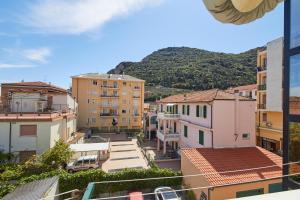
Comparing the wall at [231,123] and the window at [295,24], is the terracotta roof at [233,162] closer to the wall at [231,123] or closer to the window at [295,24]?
the wall at [231,123]

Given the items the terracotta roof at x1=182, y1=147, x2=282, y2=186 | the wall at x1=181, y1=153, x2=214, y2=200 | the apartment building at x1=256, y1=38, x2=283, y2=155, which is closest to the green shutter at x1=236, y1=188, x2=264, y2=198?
the terracotta roof at x1=182, y1=147, x2=282, y2=186

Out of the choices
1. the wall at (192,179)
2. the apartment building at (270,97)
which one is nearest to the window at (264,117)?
the apartment building at (270,97)

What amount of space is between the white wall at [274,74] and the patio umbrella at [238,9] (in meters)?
26.8

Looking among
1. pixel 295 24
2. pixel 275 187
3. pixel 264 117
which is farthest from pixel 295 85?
pixel 264 117

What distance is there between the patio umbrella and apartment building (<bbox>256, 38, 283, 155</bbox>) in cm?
2635

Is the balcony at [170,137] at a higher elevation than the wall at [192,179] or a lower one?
higher

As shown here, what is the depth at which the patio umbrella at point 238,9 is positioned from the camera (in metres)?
2.41

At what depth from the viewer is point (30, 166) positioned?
55.0 ft

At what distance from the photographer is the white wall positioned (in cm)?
2589

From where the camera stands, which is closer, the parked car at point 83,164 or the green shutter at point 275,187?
the green shutter at point 275,187

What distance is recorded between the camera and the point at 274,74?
87.8 ft

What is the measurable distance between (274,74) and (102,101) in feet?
111

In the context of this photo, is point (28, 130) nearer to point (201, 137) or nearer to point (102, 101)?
point (201, 137)

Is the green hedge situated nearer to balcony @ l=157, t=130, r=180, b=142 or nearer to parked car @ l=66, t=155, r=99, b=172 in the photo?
parked car @ l=66, t=155, r=99, b=172
